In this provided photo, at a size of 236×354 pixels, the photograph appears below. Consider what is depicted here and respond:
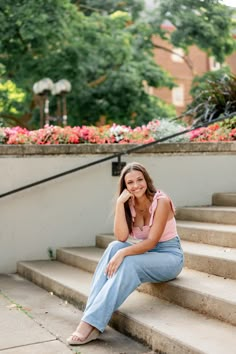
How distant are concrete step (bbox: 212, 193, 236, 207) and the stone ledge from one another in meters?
0.59

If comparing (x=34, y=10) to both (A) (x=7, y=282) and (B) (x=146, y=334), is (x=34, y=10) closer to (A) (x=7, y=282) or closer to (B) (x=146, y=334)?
(A) (x=7, y=282)

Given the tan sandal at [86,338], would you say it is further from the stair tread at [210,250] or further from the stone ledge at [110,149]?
the stone ledge at [110,149]

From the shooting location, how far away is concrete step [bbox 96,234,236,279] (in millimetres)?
4398

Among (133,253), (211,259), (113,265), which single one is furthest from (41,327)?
(211,259)

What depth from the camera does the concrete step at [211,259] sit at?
14.4ft

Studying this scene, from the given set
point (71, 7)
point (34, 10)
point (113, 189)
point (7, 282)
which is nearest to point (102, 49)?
point (71, 7)

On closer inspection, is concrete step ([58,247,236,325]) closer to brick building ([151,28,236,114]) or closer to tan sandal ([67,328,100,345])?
tan sandal ([67,328,100,345])

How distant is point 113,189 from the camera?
675cm

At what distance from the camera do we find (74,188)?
658cm

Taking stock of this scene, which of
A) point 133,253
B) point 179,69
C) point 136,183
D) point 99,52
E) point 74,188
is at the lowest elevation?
point 133,253

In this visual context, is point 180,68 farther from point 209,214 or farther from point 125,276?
point 125,276

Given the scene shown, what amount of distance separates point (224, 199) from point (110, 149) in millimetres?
1469

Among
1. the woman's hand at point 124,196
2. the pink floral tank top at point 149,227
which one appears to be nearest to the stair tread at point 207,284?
the pink floral tank top at point 149,227

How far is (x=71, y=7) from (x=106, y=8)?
3778 mm
